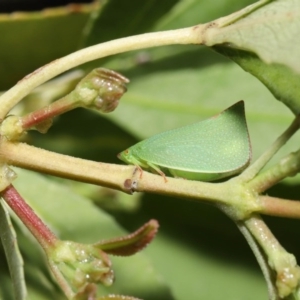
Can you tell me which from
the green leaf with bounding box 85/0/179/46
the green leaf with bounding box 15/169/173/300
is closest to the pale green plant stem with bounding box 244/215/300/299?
the green leaf with bounding box 15/169/173/300

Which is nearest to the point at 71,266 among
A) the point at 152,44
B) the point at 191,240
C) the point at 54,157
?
the point at 54,157

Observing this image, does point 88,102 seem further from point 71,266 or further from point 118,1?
point 118,1

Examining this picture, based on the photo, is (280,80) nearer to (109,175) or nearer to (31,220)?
(109,175)

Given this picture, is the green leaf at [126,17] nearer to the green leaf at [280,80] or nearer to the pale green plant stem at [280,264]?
the green leaf at [280,80]

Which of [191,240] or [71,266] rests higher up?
[191,240]

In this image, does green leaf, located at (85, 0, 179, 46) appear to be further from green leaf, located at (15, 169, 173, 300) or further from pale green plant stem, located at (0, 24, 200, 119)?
pale green plant stem, located at (0, 24, 200, 119)
